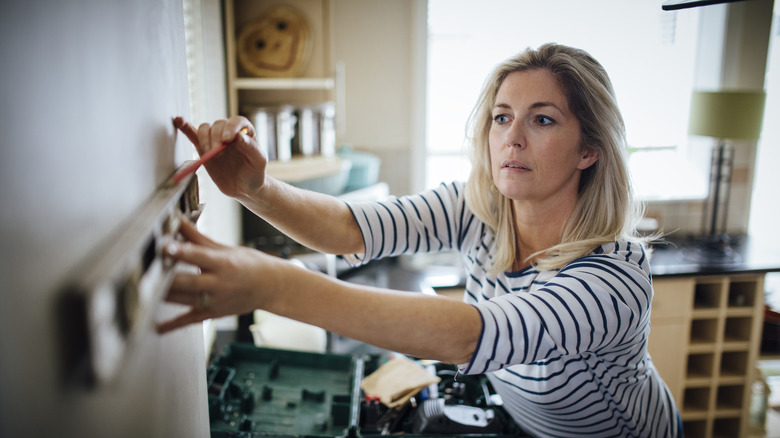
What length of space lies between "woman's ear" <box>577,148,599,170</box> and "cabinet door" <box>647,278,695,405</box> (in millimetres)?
1842

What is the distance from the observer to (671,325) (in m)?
2.81

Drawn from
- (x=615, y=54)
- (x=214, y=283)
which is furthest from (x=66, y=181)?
(x=615, y=54)

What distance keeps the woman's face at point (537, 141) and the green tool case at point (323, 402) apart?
44 cm

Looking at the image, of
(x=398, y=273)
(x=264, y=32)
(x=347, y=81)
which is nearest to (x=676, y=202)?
(x=398, y=273)

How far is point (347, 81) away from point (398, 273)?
53.7 inches

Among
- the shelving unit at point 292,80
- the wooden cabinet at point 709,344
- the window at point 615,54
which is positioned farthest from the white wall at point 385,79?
the wooden cabinet at point 709,344

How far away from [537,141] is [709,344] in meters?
2.31

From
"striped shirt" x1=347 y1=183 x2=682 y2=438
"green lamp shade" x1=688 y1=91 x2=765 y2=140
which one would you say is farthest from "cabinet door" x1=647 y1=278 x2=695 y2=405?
"striped shirt" x1=347 y1=183 x2=682 y2=438

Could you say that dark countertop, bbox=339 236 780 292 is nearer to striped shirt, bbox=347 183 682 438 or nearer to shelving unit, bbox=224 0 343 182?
shelving unit, bbox=224 0 343 182

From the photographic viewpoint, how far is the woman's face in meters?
1.15

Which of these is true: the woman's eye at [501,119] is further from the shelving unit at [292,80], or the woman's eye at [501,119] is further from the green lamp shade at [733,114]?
the green lamp shade at [733,114]

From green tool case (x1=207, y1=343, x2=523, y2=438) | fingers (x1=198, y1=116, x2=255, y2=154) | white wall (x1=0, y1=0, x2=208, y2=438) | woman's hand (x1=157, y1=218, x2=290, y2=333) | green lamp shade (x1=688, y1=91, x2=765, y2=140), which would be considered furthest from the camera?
green lamp shade (x1=688, y1=91, x2=765, y2=140)

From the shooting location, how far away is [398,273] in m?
2.83

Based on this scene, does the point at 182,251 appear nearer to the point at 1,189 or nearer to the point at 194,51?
the point at 1,189
